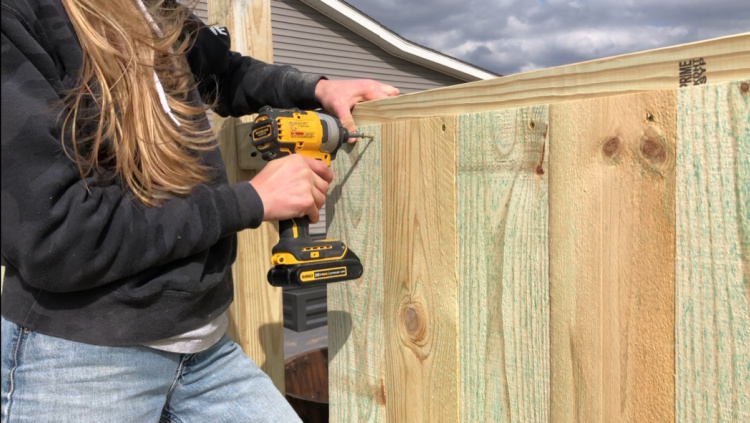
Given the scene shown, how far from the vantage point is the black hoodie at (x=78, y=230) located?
1033 mm

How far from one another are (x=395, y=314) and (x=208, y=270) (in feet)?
1.81

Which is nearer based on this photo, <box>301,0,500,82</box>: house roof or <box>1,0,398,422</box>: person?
<box>1,0,398,422</box>: person

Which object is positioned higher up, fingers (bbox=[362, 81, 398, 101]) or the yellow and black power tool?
fingers (bbox=[362, 81, 398, 101])

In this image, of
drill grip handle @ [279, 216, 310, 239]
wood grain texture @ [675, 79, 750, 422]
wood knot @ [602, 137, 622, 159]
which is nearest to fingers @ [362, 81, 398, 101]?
drill grip handle @ [279, 216, 310, 239]

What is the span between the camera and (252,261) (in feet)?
7.13

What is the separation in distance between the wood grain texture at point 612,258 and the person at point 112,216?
0.66m

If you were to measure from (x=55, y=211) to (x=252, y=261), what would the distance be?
114 centimetres

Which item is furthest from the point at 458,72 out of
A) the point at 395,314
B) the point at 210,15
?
the point at 395,314

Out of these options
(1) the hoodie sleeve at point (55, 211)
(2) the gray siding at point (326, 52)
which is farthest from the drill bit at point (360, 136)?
(2) the gray siding at point (326, 52)

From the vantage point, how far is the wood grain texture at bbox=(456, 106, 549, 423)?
1259 millimetres

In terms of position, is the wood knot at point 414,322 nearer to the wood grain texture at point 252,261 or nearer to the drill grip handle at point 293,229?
the drill grip handle at point 293,229

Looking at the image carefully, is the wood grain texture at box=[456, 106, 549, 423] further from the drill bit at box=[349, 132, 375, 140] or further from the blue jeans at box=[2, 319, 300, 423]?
the blue jeans at box=[2, 319, 300, 423]

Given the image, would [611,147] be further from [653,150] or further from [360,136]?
[360,136]

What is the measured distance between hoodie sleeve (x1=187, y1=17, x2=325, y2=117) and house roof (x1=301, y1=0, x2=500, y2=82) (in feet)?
21.5
